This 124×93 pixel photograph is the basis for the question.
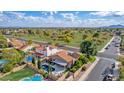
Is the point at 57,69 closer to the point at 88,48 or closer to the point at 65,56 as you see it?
the point at 65,56

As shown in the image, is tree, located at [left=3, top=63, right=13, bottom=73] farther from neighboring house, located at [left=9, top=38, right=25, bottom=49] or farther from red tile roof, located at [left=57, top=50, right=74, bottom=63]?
red tile roof, located at [left=57, top=50, right=74, bottom=63]

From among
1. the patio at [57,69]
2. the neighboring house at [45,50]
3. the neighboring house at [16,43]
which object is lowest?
the patio at [57,69]

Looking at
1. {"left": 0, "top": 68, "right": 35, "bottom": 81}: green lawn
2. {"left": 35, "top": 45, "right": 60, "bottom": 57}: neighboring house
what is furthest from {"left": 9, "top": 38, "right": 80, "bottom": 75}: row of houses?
{"left": 0, "top": 68, "right": 35, "bottom": 81}: green lawn

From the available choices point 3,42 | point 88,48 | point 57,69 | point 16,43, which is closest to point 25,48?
point 16,43

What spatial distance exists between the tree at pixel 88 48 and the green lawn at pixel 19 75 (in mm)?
498

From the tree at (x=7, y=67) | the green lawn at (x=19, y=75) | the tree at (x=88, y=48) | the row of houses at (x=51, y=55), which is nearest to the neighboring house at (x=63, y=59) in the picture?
the row of houses at (x=51, y=55)

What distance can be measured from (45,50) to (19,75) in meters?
0.32

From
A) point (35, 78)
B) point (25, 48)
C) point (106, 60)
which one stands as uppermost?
point (25, 48)

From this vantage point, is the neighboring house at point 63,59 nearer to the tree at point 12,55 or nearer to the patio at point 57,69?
the patio at point 57,69

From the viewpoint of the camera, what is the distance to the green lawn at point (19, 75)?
2641mm

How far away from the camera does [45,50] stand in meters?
2.71
